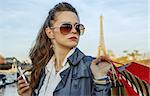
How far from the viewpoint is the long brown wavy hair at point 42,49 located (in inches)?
35.4

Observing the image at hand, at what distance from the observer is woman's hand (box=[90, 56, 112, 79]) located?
2.51 ft

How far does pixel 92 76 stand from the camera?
0.78m

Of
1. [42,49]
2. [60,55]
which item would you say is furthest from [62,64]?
[42,49]

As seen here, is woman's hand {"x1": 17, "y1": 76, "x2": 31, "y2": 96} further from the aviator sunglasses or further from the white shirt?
the aviator sunglasses

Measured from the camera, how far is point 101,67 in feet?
2.52

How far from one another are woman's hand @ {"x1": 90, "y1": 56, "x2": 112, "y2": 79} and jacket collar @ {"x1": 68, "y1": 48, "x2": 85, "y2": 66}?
0.21ft

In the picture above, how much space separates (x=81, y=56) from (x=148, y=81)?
0.19 meters

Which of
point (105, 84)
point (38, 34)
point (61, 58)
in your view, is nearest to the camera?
point (105, 84)

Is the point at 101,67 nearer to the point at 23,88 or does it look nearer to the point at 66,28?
the point at 66,28

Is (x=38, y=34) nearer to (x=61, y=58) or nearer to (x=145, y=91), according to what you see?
(x=61, y=58)

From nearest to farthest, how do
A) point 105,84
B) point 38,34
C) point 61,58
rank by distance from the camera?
point 105,84
point 61,58
point 38,34

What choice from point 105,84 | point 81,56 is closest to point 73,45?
point 81,56

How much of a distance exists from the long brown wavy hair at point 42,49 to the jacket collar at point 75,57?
0.11 m

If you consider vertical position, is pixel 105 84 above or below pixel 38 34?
below
